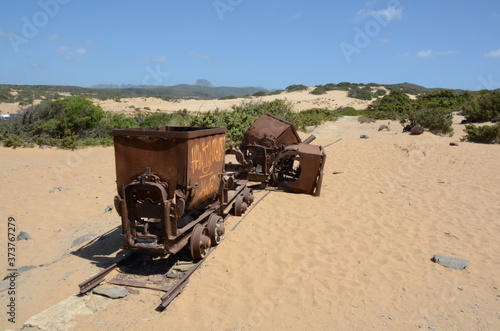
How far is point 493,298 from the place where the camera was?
13.0ft

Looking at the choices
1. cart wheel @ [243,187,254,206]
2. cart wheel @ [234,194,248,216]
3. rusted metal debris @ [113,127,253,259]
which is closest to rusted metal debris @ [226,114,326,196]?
cart wheel @ [243,187,254,206]

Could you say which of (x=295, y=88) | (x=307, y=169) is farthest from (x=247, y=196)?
(x=295, y=88)

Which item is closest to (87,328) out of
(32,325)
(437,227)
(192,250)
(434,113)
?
(32,325)

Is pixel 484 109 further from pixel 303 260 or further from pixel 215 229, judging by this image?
pixel 215 229

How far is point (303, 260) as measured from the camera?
4.76m

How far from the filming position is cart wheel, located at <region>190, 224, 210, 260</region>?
4391 mm

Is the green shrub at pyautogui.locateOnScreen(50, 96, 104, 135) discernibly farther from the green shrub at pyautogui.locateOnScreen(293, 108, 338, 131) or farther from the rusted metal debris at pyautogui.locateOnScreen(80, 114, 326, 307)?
the rusted metal debris at pyautogui.locateOnScreen(80, 114, 326, 307)

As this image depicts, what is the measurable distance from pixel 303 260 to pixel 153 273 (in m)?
2.09

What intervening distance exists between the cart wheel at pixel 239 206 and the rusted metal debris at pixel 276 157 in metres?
1.35

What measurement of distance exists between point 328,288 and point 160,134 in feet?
9.42

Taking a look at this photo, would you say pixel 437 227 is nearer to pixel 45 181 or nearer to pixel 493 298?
pixel 493 298

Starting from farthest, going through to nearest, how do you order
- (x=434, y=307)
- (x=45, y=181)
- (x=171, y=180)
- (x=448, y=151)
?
(x=448, y=151), (x=45, y=181), (x=171, y=180), (x=434, y=307)

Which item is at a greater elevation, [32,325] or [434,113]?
[434,113]

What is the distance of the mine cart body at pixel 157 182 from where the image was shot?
421 cm
